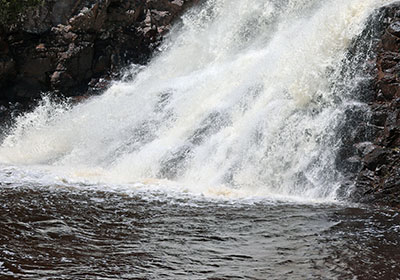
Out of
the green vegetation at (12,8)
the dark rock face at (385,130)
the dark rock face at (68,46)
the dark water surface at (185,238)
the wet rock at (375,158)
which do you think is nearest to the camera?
the dark water surface at (185,238)

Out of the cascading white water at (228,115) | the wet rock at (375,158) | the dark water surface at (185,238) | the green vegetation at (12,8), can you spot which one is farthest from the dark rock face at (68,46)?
the wet rock at (375,158)

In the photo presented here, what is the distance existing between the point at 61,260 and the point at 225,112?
7.61m

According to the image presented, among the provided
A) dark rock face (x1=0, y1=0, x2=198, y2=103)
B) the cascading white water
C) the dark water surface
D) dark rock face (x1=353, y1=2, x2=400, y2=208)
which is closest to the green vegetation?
dark rock face (x1=0, y1=0, x2=198, y2=103)

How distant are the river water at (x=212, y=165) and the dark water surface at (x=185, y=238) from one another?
27mm

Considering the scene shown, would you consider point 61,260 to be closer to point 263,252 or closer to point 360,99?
point 263,252

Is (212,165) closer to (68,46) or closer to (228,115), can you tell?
(228,115)

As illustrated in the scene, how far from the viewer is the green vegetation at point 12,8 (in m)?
14.7

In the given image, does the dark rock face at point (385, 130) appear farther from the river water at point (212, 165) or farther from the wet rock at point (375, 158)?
the river water at point (212, 165)

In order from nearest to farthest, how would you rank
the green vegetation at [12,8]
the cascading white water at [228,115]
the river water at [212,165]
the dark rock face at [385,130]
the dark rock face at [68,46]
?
the river water at [212,165] → the dark rock face at [385,130] → the cascading white water at [228,115] → the green vegetation at [12,8] → the dark rock face at [68,46]

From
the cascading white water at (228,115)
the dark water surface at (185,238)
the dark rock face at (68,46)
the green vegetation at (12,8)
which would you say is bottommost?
the dark water surface at (185,238)

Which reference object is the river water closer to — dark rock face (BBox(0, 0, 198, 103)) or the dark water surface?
the dark water surface

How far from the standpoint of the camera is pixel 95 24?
16188 millimetres

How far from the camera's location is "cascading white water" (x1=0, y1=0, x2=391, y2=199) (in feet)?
31.5

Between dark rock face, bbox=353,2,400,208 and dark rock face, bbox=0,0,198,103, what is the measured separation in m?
9.55
